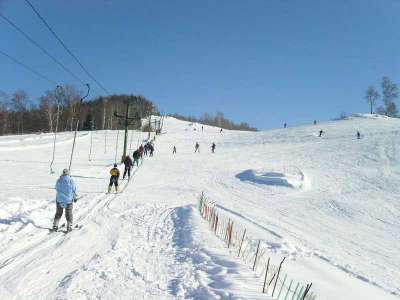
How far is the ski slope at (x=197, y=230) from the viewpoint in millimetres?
7277

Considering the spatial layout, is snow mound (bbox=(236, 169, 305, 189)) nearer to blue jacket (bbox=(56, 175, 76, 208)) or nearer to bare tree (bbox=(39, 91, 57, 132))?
blue jacket (bbox=(56, 175, 76, 208))

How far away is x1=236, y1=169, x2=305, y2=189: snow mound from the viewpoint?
30.5 metres

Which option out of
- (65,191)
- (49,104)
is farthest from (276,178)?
(49,104)

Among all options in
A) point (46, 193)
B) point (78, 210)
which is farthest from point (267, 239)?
point (46, 193)

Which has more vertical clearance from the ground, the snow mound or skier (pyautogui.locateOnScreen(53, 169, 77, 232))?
skier (pyautogui.locateOnScreen(53, 169, 77, 232))

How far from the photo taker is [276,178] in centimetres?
3125

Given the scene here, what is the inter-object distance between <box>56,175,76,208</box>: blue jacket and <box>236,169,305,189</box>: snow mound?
2065 cm

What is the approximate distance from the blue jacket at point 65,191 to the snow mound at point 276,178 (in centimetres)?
2065

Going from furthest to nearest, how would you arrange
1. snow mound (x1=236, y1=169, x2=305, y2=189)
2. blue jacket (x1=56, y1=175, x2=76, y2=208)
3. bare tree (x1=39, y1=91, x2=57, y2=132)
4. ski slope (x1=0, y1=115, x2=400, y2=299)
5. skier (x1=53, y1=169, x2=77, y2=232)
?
1. bare tree (x1=39, y1=91, x2=57, y2=132)
2. snow mound (x1=236, y1=169, x2=305, y2=189)
3. blue jacket (x1=56, y1=175, x2=76, y2=208)
4. skier (x1=53, y1=169, x2=77, y2=232)
5. ski slope (x1=0, y1=115, x2=400, y2=299)

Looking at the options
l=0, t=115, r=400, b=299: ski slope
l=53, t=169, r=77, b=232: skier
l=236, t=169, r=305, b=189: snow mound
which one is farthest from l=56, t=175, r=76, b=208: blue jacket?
l=236, t=169, r=305, b=189: snow mound

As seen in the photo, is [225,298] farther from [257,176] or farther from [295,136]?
[295,136]

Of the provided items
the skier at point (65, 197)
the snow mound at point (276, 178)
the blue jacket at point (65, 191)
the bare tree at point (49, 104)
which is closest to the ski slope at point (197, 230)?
the snow mound at point (276, 178)

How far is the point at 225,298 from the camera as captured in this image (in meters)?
6.43

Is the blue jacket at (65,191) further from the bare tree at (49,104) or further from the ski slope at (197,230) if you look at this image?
the bare tree at (49,104)
